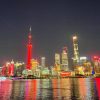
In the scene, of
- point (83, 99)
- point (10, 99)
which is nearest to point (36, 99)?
point (10, 99)

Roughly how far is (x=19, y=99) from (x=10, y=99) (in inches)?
61.5

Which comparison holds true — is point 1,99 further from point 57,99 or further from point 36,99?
point 57,99

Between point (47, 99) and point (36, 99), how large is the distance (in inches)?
76.5

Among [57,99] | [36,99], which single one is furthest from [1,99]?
[57,99]

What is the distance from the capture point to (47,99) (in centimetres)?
4169

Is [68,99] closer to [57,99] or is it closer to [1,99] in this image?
[57,99]

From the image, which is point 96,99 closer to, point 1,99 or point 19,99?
point 19,99

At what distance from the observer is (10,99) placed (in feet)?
135

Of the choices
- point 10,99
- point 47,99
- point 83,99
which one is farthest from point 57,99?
point 10,99

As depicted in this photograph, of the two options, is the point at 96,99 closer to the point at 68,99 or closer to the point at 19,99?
the point at 68,99

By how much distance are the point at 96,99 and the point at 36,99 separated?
1047 centimetres

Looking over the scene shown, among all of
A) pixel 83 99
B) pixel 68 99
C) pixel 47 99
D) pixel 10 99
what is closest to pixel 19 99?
pixel 10 99

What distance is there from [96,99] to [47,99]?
8537 mm

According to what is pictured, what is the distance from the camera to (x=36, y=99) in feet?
137
